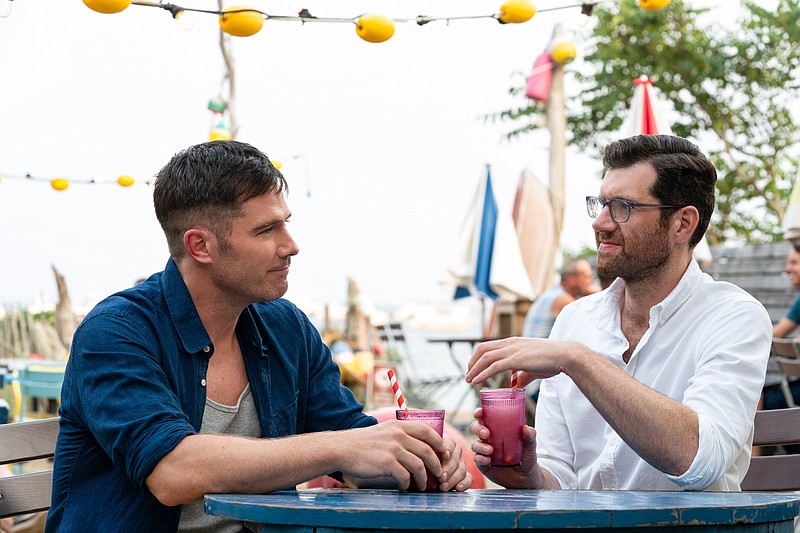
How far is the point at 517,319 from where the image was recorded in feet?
28.9

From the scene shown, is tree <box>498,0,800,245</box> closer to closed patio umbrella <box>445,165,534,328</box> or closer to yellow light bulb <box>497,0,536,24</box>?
closed patio umbrella <box>445,165,534,328</box>

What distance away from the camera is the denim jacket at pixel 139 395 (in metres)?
1.60

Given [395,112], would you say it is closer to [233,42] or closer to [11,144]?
[233,42]

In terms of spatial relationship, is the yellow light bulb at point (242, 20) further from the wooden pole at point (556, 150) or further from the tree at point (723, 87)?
the tree at point (723, 87)

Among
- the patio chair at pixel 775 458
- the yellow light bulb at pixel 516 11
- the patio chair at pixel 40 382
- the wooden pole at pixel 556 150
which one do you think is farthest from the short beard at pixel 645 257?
the wooden pole at pixel 556 150

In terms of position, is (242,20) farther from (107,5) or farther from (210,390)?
(210,390)

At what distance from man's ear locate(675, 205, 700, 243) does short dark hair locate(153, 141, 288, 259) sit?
970 millimetres

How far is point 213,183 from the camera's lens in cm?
194

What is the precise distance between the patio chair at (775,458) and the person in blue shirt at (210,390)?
0.85 m

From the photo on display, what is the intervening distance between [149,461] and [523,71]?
8815mm

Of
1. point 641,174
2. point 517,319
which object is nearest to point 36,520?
point 641,174

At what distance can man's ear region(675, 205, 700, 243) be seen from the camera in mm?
2207

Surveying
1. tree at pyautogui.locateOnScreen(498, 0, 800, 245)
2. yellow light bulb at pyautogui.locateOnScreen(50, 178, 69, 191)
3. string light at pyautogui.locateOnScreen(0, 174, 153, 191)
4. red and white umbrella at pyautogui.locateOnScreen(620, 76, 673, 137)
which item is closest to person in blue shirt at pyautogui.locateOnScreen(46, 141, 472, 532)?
string light at pyautogui.locateOnScreen(0, 174, 153, 191)

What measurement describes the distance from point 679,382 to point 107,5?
2451 millimetres
